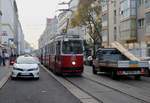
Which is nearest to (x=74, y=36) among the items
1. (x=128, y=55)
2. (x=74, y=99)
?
(x=128, y=55)

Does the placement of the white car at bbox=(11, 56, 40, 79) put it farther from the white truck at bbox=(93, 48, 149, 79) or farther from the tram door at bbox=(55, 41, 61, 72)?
the white truck at bbox=(93, 48, 149, 79)

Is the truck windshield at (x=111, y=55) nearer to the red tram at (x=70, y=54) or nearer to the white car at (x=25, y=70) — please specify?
the red tram at (x=70, y=54)

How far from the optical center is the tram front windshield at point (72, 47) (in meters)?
28.9

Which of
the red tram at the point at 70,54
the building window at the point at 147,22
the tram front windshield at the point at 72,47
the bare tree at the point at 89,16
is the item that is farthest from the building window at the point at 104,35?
the tram front windshield at the point at 72,47

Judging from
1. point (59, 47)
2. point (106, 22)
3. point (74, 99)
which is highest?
point (106, 22)

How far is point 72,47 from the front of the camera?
95.1 feet

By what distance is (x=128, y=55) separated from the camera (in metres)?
29.4

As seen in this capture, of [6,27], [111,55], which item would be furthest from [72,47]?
[6,27]

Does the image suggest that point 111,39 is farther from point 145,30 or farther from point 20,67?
point 20,67

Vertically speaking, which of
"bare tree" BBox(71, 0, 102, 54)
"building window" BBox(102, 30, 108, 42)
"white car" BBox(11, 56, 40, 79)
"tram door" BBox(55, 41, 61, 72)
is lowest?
"white car" BBox(11, 56, 40, 79)

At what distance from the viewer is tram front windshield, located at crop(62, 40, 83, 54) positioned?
2886 cm

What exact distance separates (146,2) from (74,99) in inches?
1458

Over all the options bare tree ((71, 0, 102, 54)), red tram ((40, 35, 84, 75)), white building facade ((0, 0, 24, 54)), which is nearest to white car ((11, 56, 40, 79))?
red tram ((40, 35, 84, 75))

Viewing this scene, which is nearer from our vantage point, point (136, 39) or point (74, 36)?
point (74, 36)
